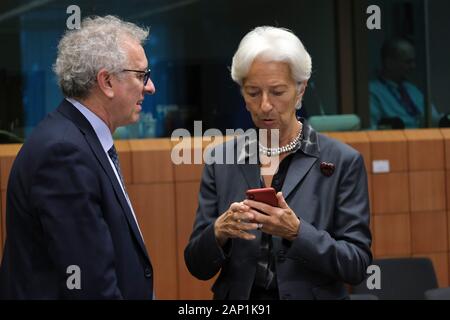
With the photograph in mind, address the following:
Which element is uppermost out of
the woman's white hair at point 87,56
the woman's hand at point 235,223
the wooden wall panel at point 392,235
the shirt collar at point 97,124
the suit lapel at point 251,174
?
the woman's white hair at point 87,56

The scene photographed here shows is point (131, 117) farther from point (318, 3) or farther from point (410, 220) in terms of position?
point (318, 3)

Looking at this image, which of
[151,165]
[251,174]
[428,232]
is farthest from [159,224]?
[251,174]

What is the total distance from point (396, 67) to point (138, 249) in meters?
5.60

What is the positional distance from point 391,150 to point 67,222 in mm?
4086

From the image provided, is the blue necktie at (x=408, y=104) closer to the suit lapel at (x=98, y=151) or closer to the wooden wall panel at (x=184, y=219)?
the wooden wall panel at (x=184, y=219)

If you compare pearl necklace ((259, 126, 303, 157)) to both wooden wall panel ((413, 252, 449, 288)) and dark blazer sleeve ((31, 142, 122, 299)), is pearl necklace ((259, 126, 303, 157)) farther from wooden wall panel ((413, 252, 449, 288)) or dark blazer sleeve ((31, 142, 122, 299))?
wooden wall panel ((413, 252, 449, 288))

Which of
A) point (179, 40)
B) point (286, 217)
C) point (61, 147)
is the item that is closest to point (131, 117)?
point (61, 147)

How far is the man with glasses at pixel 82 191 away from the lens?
2.49 m

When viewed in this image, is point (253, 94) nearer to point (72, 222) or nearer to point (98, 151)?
point (98, 151)

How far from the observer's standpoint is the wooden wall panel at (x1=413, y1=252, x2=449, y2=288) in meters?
6.23

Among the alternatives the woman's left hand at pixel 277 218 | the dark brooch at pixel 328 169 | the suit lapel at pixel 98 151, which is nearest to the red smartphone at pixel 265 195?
the woman's left hand at pixel 277 218

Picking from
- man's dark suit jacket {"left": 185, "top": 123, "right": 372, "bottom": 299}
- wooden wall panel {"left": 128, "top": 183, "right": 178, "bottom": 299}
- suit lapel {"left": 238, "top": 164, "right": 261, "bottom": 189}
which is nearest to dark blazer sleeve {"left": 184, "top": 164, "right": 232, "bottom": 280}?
man's dark suit jacket {"left": 185, "top": 123, "right": 372, "bottom": 299}

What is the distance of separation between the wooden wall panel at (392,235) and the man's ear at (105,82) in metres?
3.71

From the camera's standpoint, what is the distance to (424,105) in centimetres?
790
